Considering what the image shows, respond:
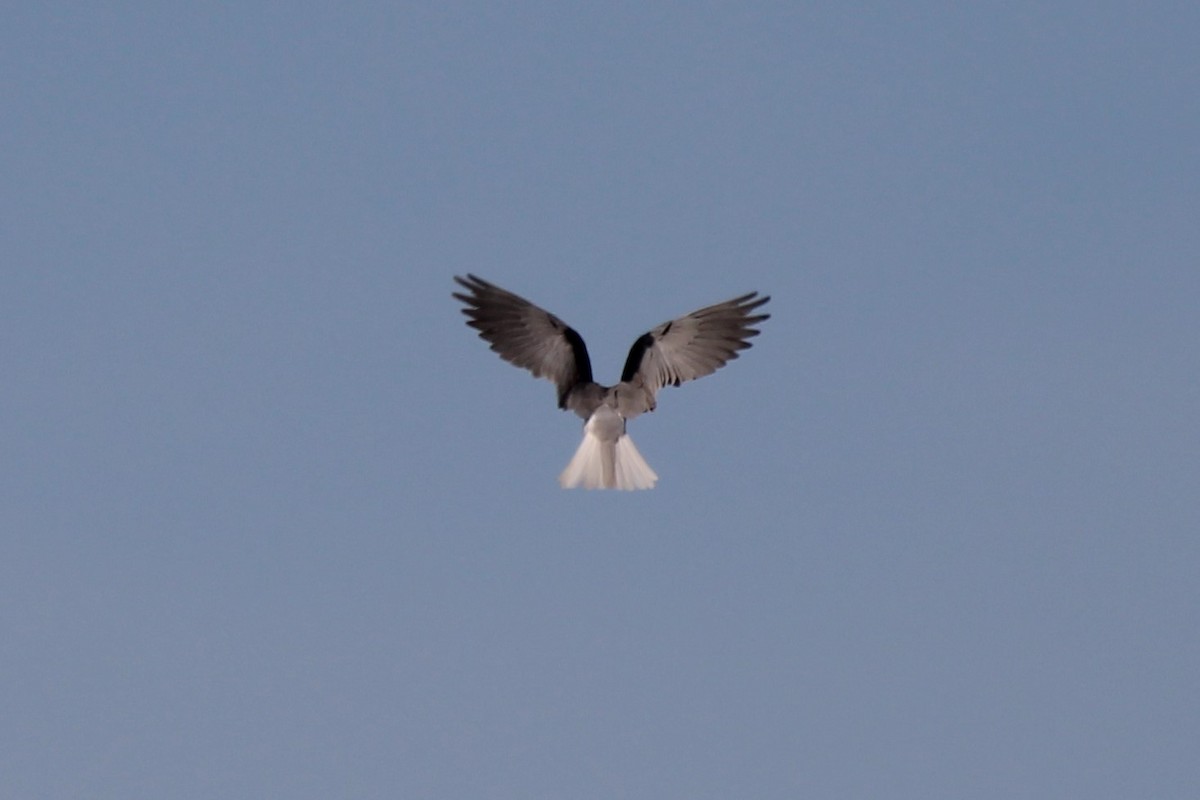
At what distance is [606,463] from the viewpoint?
21.5m

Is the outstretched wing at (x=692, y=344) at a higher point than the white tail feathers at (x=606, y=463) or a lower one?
higher

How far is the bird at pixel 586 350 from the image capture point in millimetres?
22516

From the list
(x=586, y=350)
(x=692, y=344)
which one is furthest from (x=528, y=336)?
(x=692, y=344)

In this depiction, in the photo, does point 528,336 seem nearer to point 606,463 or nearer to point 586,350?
point 586,350

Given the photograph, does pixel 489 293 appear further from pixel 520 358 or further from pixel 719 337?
pixel 719 337

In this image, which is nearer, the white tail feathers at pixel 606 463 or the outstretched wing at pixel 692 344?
the white tail feathers at pixel 606 463

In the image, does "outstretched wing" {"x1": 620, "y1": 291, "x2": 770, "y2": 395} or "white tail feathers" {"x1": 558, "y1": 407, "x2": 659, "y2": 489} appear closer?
"white tail feathers" {"x1": 558, "y1": 407, "x2": 659, "y2": 489}

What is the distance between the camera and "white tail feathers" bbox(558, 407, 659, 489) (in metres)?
21.3

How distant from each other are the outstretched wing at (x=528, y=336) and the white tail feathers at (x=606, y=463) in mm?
881

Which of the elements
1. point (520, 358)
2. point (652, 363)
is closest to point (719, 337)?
point (652, 363)

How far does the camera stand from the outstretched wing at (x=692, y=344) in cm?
2308

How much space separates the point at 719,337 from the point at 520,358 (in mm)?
2577

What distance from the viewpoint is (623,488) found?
21203mm

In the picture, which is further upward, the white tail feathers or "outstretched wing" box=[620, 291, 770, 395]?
"outstretched wing" box=[620, 291, 770, 395]
